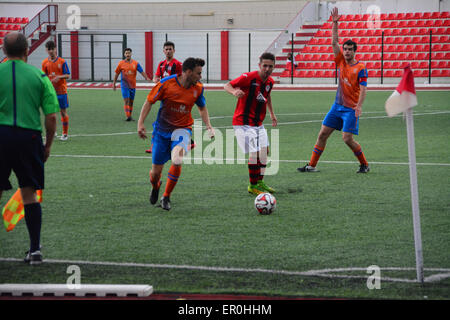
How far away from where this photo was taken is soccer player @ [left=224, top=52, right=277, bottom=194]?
8688 mm

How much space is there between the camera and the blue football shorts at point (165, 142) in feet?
26.1

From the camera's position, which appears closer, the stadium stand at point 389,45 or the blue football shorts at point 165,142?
the blue football shorts at point 165,142

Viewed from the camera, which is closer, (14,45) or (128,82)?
(14,45)

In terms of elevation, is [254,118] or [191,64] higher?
[191,64]

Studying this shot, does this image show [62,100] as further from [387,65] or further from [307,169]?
[387,65]

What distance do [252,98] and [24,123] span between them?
4017 mm

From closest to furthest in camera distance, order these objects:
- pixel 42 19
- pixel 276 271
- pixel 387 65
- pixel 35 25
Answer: pixel 276 271 < pixel 387 65 < pixel 35 25 < pixel 42 19

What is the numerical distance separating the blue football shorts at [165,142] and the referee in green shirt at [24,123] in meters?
2.53

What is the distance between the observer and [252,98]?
8.81 metres

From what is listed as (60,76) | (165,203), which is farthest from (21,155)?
(60,76)

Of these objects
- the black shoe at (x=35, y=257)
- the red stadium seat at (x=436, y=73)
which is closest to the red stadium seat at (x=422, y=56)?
the red stadium seat at (x=436, y=73)

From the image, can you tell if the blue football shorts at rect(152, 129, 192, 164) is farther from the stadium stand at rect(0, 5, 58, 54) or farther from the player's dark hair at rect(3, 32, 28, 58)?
the stadium stand at rect(0, 5, 58, 54)

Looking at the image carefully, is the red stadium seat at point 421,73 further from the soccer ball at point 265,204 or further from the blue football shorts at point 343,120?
the soccer ball at point 265,204
